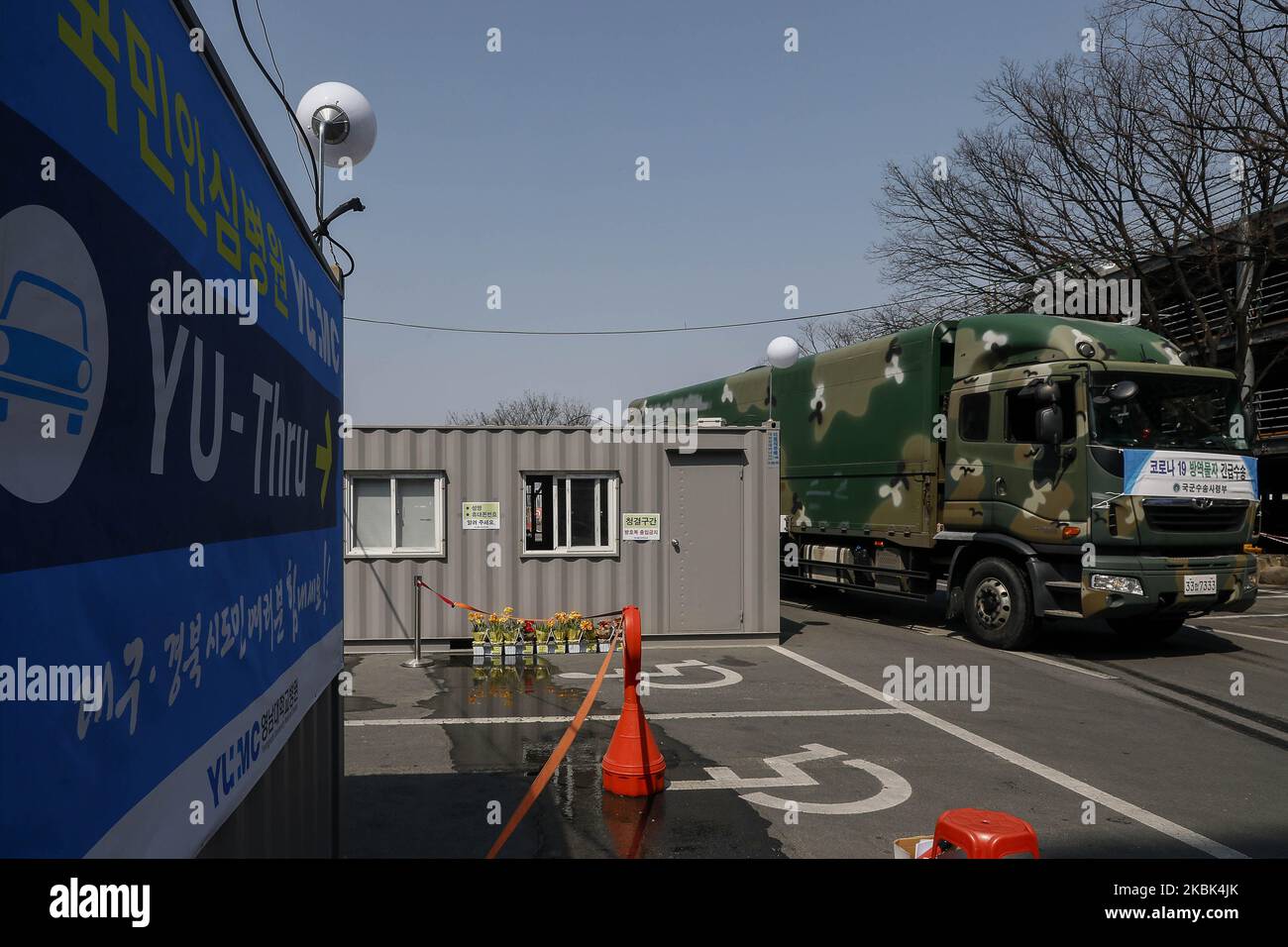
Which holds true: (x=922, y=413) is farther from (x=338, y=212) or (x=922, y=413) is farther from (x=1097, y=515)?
(x=338, y=212)

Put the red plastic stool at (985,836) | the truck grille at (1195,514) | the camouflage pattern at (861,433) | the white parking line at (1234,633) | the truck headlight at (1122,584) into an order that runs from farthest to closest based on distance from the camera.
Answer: the camouflage pattern at (861,433) → the white parking line at (1234,633) → the truck grille at (1195,514) → the truck headlight at (1122,584) → the red plastic stool at (985,836)

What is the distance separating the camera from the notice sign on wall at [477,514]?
12547 millimetres

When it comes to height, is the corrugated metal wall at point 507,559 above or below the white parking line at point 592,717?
above

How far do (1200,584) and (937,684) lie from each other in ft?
12.9

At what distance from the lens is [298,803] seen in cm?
313

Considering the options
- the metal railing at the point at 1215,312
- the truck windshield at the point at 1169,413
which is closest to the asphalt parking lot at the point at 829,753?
the truck windshield at the point at 1169,413

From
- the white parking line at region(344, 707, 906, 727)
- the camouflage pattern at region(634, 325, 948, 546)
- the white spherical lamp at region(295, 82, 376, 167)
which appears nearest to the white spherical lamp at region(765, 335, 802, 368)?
the camouflage pattern at region(634, 325, 948, 546)

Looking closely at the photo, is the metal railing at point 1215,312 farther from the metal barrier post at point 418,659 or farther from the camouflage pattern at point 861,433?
the metal barrier post at point 418,659

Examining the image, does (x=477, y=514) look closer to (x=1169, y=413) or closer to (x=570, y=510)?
(x=570, y=510)

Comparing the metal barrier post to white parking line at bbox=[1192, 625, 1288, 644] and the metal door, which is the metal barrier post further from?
white parking line at bbox=[1192, 625, 1288, 644]

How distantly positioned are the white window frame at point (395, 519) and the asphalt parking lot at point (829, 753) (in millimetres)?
1385

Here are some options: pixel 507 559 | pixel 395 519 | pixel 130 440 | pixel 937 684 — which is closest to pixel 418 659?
pixel 507 559

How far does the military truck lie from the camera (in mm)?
11055

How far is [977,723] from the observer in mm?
8250
